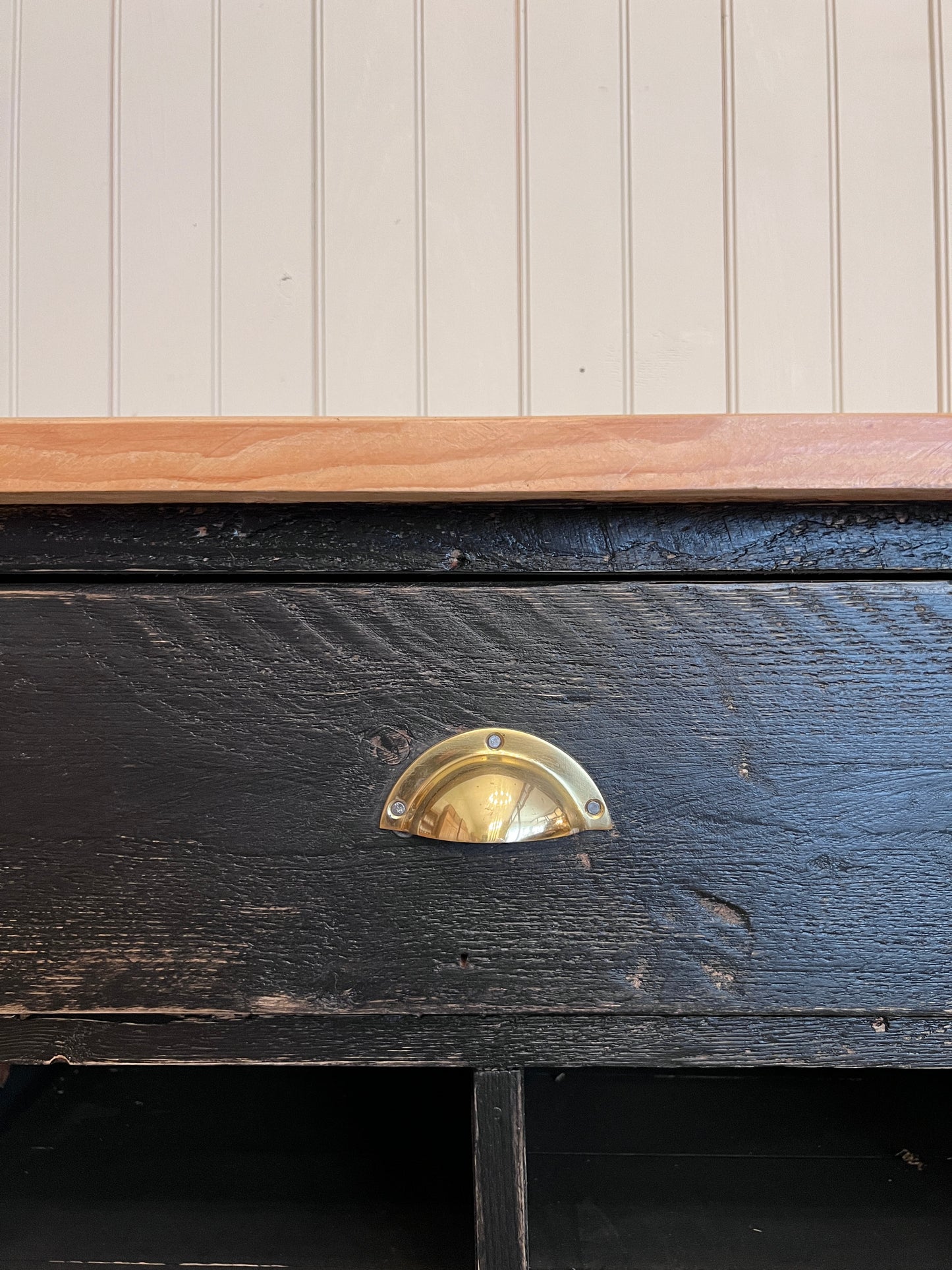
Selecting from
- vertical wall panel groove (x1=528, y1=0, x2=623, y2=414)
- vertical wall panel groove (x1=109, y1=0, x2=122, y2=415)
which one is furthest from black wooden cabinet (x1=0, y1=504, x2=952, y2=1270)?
vertical wall panel groove (x1=109, y1=0, x2=122, y2=415)

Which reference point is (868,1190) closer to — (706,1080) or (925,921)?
(706,1080)

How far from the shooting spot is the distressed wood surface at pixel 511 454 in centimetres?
27

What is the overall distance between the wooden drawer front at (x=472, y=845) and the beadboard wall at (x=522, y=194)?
1.94ft

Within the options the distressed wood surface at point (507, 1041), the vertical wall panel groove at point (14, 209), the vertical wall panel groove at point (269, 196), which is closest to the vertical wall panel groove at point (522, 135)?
the vertical wall panel groove at point (269, 196)

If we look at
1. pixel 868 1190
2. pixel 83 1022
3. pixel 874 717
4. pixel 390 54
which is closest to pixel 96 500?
pixel 83 1022

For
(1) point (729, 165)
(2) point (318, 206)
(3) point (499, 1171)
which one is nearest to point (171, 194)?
(2) point (318, 206)

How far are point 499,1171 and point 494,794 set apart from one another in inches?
5.6

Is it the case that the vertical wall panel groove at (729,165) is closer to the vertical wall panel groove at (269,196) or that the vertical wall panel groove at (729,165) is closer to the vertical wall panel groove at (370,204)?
the vertical wall panel groove at (370,204)

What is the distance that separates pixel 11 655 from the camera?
30cm

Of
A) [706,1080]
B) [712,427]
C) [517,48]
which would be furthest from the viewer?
[517,48]

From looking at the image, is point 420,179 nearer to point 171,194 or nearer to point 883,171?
point 171,194

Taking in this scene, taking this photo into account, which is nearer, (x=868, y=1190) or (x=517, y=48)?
(x=868, y=1190)

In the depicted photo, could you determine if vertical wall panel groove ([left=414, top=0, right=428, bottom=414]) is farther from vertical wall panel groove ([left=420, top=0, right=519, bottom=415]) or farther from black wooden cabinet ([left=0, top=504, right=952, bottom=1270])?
black wooden cabinet ([left=0, top=504, right=952, bottom=1270])

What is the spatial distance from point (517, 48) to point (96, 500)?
793mm
